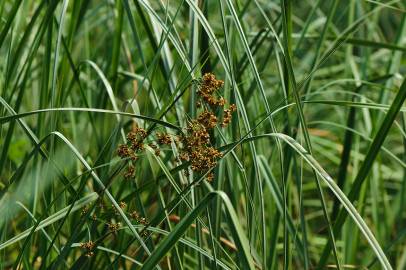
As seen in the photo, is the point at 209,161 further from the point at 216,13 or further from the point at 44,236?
the point at 216,13

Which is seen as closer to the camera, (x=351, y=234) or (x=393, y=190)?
(x=351, y=234)

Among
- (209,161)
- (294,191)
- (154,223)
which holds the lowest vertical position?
(294,191)

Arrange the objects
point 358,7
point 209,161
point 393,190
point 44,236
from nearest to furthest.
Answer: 1. point 209,161
2. point 44,236
3. point 358,7
4. point 393,190

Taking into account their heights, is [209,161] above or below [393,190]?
above

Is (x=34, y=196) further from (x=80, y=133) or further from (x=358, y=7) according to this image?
(x=358, y=7)

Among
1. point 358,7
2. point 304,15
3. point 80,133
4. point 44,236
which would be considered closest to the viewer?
point 44,236

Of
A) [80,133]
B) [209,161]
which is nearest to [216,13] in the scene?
[80,133]
